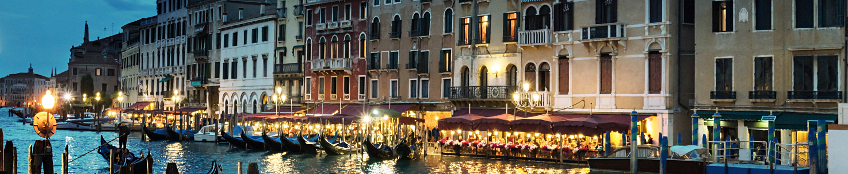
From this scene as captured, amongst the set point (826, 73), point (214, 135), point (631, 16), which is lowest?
point (214, 135)

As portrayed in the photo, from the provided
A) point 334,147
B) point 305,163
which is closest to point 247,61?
point 334,147

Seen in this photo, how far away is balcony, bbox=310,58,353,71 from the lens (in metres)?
43.3

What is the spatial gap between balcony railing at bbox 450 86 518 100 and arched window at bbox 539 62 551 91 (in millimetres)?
1215

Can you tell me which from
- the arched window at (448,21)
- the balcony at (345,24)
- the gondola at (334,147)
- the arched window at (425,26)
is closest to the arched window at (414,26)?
the arched window at (425,26)

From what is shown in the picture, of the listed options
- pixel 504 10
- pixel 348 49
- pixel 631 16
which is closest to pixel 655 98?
pixel 631 16

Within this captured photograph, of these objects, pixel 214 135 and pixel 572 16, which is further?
pixel 214 135

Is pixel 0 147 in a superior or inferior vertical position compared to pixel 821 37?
inferior

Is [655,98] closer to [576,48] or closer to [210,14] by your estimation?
[576,48]

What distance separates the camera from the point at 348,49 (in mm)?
43688

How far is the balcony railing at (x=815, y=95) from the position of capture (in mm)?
25703

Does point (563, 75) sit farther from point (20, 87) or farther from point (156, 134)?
point (20, 87)

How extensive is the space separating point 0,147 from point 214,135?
27.6m

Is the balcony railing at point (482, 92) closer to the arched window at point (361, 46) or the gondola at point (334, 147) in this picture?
the gondola at point (334, 147)

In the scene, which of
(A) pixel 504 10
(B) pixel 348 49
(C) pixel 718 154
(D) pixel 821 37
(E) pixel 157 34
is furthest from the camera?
(E) pixel 157 34
